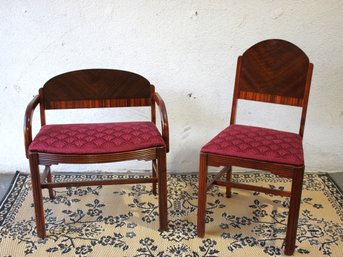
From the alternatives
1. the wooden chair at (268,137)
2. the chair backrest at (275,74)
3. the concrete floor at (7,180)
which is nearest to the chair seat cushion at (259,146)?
the wooden chair at (268,137)

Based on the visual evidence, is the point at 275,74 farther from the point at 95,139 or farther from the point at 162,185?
the point at 95,139

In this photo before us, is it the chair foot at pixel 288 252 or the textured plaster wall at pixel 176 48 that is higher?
the textured plaster wall at pixel 176 48

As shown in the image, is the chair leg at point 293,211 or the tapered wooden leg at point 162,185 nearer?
the chair leg at point 293,211

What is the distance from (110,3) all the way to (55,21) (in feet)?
1.11

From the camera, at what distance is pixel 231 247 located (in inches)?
68.6

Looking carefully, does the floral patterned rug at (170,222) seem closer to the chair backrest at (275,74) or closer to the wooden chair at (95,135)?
the wooden chair at (95,135)

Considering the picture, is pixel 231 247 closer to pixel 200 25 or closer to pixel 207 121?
pixel 207 121

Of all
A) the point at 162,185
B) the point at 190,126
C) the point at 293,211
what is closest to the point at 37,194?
the point at 162,185

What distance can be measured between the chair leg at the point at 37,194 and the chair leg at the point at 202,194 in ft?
2.47

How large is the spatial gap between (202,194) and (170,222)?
0.30 m

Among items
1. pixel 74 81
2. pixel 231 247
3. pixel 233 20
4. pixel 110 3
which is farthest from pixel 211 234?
pixel 110 3

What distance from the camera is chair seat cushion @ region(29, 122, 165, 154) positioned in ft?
5.38

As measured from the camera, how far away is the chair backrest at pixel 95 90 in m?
1.91

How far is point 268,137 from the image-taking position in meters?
1.78
